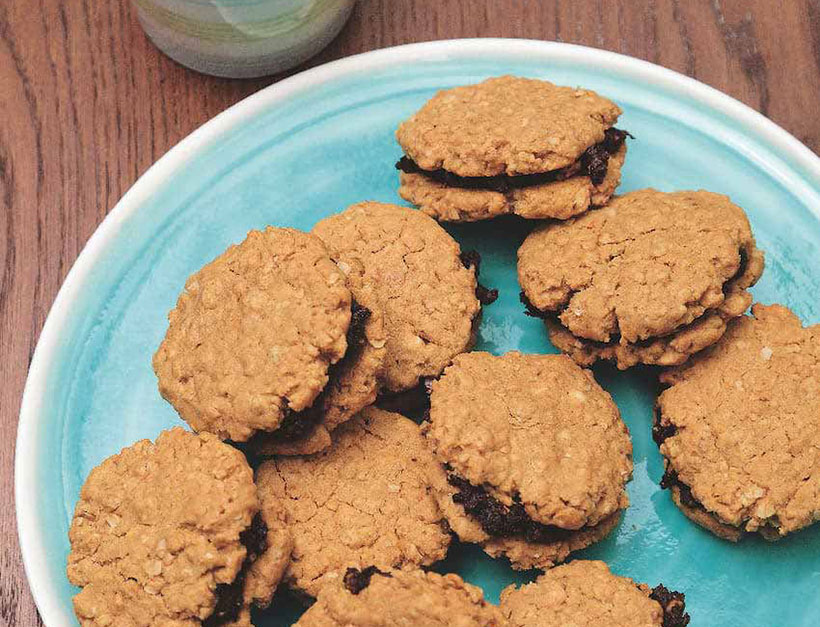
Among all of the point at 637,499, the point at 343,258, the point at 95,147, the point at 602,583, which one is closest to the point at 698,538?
the point at 637,499

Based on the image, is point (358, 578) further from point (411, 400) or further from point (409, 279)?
point (409, 279)

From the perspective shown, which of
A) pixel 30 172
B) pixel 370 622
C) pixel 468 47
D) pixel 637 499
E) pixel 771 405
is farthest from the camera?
pixel 30 172

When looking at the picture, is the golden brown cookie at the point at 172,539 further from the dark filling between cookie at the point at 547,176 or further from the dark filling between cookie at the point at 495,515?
the dark filling between cookie at the point at 547,176

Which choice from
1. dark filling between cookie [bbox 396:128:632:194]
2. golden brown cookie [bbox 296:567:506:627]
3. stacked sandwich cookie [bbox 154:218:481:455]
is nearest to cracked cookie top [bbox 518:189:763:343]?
dark filling between cookie [bbox 396:128:632:194]

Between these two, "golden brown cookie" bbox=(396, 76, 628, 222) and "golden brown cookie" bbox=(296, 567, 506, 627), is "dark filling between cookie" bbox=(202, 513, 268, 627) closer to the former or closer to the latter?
"golden brown cookie" bbox=(296, 567, 506, 627)

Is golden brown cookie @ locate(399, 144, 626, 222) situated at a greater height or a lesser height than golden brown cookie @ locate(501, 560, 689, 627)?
greater

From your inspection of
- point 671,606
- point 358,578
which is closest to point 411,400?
point 358,578

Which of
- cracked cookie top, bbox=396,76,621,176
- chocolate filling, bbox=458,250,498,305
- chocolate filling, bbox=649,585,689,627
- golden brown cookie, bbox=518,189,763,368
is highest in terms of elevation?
cracked cookie top, bbox=396,76,621,176

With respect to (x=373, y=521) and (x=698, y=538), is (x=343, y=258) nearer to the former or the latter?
(x=373, y=521)
